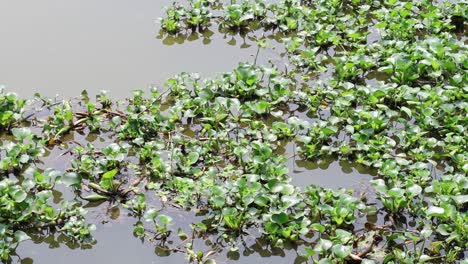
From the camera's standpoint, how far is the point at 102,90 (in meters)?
4.88

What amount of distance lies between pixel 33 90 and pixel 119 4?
1538 millimetres

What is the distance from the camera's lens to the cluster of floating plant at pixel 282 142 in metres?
3.62

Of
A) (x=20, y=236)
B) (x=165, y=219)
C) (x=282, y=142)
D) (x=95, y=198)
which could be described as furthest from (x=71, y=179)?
(x=282, y=142)

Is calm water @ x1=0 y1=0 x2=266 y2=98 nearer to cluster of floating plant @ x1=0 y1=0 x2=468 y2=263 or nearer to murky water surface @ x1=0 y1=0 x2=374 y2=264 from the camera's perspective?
murky water surface @ x1=0 y1=0 x2=374 y2=264

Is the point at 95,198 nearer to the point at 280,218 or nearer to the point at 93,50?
the point at 280,218

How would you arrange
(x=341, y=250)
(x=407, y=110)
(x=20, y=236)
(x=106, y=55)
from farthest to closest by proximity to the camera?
(x=106, y=55) < (x=407, y=110) < (x=20, y=236) < (x=341, y=250)

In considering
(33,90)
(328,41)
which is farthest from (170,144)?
(328,41)

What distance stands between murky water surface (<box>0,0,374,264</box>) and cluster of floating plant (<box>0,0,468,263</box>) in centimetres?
11

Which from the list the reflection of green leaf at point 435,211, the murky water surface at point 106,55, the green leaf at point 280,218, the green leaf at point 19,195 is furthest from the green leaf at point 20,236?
the reflection of green leaf at point 435,211

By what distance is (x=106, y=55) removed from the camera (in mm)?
5547

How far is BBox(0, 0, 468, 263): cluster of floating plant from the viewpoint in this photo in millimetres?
3617

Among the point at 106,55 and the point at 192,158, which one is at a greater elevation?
the point at 106,55

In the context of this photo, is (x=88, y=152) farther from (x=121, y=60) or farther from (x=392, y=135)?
(x=392, y=135)

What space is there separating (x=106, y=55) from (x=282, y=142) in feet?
6.15
